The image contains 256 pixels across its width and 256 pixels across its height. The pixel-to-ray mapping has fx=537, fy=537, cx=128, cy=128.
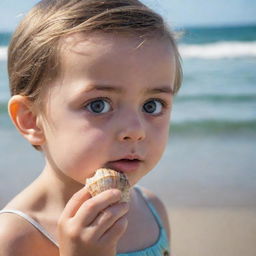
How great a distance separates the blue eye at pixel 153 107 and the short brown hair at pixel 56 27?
295 millimetres

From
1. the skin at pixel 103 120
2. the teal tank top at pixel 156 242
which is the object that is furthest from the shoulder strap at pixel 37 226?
the skin at pixel 103 120

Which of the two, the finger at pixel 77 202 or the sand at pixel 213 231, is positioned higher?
the finger at pixel 77 202

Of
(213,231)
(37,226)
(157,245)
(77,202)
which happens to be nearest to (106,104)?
(77,202)

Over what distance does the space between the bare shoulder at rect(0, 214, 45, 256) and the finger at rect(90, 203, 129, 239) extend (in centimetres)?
43

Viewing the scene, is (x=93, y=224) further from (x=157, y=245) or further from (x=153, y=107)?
(x=157, y=245)

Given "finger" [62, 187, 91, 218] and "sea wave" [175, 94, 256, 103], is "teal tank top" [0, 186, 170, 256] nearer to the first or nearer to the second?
"finger" [62, 187, 91, 218]

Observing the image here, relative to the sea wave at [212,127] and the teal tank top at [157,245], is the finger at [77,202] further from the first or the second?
the sea wave at [212,127]

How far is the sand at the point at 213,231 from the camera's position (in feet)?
14.3

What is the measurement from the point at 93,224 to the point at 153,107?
0.59 meters

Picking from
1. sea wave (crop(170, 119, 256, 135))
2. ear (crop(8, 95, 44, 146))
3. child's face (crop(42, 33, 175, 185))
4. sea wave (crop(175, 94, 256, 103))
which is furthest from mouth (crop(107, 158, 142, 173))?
sea wave (crop(175, 94, 256, 103))

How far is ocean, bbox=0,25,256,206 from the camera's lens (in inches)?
208

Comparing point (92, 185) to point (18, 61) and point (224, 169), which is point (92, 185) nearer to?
point (18, 61)

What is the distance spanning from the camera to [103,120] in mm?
2221

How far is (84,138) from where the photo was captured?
223 cm
